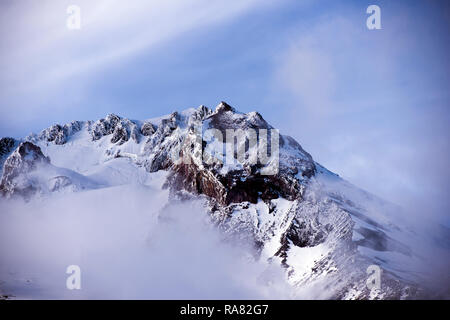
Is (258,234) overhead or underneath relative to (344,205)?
underneath

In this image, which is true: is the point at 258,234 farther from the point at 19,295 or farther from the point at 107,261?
the point at 19,295

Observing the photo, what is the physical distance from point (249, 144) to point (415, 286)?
269ft

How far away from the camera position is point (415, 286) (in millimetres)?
99438

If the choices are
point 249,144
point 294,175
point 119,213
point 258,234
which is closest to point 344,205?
point 294,175

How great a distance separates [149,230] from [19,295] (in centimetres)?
5307

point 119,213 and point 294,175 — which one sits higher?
point 294,175

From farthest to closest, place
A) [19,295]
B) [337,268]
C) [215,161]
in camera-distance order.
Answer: [215,161] < [19,295] < [337,268]
